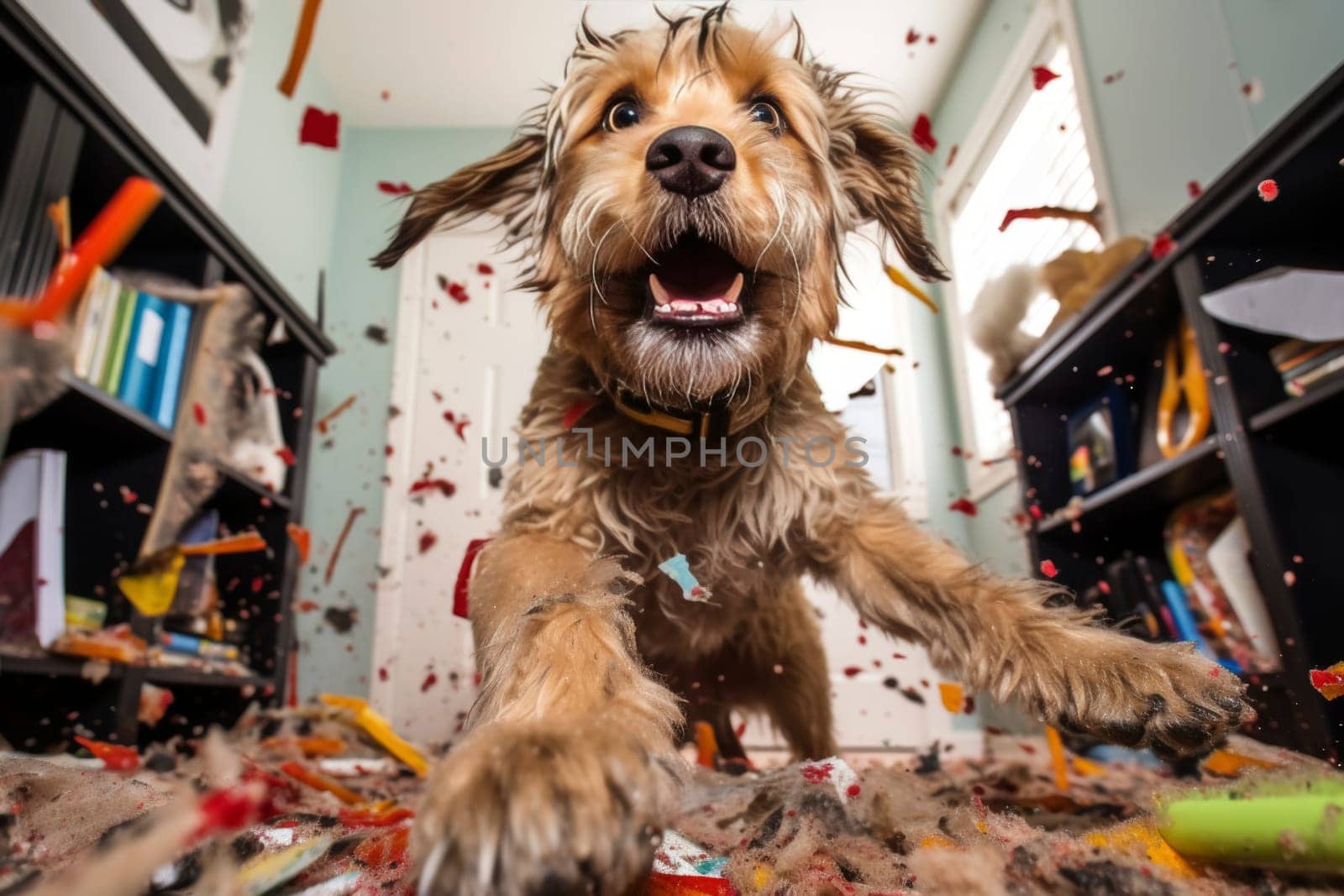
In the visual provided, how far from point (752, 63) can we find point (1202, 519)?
1.56 m

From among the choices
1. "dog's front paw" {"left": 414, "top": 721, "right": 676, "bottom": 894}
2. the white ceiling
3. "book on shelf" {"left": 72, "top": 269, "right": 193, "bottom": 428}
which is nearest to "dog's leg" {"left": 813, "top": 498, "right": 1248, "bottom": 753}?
"dog's front paw" {"left": 414, "top": 721, "right": 676, "bottom": 894}

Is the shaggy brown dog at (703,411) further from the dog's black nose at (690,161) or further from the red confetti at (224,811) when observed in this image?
the red confetti at (224,811)

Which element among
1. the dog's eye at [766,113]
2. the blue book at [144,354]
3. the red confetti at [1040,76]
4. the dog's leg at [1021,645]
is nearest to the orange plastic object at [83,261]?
the dog's eye at [766,113]

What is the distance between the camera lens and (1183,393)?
177 centimetres

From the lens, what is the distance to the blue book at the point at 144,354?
1.92 meters

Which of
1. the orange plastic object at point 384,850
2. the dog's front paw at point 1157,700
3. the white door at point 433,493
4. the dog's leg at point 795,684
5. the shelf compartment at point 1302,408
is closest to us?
the orange plastic object at point 384,850

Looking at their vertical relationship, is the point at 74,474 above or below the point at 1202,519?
above

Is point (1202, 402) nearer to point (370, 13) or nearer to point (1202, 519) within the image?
point (1202, 519)

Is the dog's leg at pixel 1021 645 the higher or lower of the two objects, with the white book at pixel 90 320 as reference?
lower

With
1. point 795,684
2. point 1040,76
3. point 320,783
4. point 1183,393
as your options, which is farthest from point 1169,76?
point 320,783

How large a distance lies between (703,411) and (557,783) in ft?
2.57

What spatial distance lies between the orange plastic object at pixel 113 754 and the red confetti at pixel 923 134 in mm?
1969

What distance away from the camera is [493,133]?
1734 mm

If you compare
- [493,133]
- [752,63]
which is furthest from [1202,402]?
[493,133]
